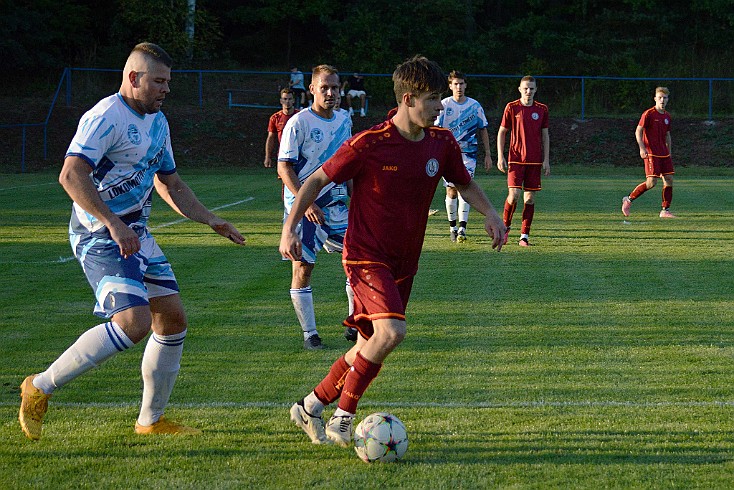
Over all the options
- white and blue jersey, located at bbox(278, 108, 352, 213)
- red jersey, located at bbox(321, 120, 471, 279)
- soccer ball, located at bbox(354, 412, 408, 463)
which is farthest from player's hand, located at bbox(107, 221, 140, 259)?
white and blue jersey, located at bbox(278, 108, 352, 213)

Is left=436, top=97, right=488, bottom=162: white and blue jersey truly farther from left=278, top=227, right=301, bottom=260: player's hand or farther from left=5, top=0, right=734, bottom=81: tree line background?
left=5, top=0, right=734, bottom=81: tree line background

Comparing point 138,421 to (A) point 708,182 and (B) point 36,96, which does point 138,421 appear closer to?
(A) point 708,182

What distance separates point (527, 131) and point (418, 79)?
8564mm

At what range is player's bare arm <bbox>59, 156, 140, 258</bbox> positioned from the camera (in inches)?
176

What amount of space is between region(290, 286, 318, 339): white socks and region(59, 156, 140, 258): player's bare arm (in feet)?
8.83

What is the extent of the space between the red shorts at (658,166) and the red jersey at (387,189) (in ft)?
39.9

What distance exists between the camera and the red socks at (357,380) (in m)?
4.64

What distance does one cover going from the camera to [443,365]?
6.42 meters

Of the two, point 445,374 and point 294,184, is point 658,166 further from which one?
point 445,374

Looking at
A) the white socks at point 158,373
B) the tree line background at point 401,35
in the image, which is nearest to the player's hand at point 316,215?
the white socks at point 158,373

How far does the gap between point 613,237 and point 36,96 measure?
3068 cm

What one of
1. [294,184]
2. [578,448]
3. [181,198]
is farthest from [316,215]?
[578,448]

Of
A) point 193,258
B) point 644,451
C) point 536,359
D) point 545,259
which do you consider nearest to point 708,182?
point 545,259

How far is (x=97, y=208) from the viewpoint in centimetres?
447
